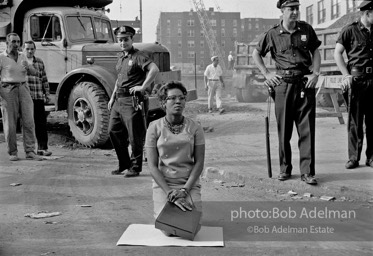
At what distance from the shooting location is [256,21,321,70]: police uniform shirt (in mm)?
6984

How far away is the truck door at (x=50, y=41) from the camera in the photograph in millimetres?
12102

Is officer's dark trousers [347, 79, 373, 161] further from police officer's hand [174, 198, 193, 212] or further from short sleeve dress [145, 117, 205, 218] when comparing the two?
police officer's hand [174, 198, 193, 212]

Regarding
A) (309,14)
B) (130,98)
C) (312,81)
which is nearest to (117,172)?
(130,98)

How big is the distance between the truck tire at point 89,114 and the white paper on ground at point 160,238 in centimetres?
573

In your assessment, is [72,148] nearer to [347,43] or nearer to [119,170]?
[119,170]

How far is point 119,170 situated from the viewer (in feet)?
27.4

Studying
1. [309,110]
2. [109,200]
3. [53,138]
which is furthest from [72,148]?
[309,110]

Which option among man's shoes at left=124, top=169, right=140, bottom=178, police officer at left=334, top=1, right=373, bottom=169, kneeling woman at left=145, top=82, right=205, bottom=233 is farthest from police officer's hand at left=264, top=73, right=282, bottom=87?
man's shoes at left=124, top=169, right=140, bottom=178

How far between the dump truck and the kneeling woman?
556 cm

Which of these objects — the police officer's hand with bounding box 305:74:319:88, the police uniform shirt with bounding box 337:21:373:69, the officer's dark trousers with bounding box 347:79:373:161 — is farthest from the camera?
the officer's dark trousers with bounding box 347:79:373:161

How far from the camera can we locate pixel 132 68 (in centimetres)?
812

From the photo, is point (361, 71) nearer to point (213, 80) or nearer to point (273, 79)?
point (273, 79)

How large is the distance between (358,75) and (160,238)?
3.76m

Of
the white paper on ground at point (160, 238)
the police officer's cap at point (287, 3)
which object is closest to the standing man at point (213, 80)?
the police officer's cap at point (287, 3)
